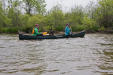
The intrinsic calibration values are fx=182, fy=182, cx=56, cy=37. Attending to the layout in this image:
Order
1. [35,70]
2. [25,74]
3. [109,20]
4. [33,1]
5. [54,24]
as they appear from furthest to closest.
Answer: [33,1] → [54,24] → [109,20] → [35,70] → [25,74]

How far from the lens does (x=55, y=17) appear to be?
123 ft

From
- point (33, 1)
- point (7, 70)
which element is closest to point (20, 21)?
point (33, 1)

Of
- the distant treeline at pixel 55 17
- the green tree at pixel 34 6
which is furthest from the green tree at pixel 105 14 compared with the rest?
the green tree at pixel 34 6

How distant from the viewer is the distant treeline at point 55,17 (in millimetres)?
32062

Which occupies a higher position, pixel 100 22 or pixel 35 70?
pixel 100 22

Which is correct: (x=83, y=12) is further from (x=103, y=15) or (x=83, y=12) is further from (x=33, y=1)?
(x=33, y=1)

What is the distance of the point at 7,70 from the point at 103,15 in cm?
2855

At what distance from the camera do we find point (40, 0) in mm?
43875

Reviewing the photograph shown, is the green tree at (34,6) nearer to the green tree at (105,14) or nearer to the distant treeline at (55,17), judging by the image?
the distant treeline at (55,17)

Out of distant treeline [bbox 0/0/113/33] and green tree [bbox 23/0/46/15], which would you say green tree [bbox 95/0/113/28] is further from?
green tree [bbox 23/0/46/15]

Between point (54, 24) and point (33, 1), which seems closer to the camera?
point (54, 24)

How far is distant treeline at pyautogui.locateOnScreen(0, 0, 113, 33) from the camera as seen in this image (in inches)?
1262

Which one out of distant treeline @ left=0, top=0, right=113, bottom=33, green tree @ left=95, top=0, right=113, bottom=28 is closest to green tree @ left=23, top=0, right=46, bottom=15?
distant treeline @ left=0, top=0, right=113, bottom=33

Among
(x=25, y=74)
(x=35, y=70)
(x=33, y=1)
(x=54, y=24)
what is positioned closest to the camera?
(x=25, y=74)
